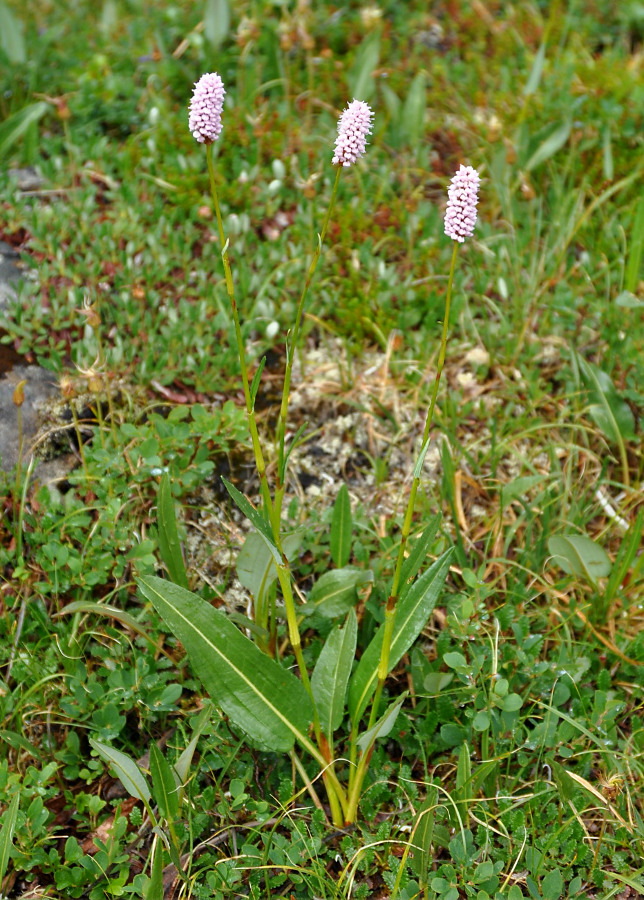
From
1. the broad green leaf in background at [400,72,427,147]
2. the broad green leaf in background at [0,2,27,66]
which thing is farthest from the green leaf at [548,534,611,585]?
the broad green leaf in background at [0,2,27,66]

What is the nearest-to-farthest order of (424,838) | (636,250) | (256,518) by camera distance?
(256,518) < (424,838) < (636,250)

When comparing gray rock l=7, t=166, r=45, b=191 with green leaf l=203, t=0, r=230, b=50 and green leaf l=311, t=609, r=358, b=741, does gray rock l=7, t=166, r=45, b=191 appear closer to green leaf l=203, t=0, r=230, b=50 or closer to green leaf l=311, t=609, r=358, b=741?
green leaf l=203, t=0, r=230, b=50

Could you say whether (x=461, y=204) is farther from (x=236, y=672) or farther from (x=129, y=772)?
(x=129, y=772)

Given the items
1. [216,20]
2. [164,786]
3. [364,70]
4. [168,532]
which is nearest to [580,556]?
[168,532]

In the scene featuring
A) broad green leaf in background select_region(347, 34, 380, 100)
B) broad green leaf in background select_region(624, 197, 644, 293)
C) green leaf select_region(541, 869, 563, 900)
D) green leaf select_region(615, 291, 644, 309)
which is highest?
broad green leaf in background select_region(347, 34, 380, 100)

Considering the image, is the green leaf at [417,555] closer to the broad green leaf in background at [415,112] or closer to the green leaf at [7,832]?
the green leaf at [7,832]

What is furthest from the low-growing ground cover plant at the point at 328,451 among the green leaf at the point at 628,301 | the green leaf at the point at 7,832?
the green leaf at the point at 628,301
